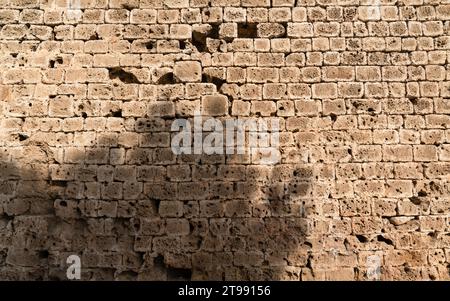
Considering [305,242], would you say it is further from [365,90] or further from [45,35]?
[45,35]

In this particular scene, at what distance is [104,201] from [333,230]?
1.92 metres

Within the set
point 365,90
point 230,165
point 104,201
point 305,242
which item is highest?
point 365,90

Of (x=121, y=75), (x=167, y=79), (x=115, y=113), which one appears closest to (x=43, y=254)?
(x=115, y=113)

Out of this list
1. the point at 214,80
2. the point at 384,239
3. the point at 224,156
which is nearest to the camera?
the point at 384,239

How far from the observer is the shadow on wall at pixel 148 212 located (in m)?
4.09

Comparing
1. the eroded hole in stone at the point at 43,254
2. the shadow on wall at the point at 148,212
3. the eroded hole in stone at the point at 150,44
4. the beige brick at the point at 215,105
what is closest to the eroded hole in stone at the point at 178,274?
→ the shadow on wall at the point at 148,212

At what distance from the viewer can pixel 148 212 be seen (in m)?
4.17

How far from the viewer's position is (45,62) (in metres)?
4.43

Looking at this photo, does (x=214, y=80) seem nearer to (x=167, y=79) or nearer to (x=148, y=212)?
(x=167, y=79)

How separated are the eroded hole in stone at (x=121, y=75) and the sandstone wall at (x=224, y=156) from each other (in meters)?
0.01

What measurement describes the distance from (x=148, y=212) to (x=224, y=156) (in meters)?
0.79

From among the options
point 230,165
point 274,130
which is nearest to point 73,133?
point 230,165

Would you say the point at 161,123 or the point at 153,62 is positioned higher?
the point at 153,62

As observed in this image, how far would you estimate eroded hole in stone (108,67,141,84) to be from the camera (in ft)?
14.5
